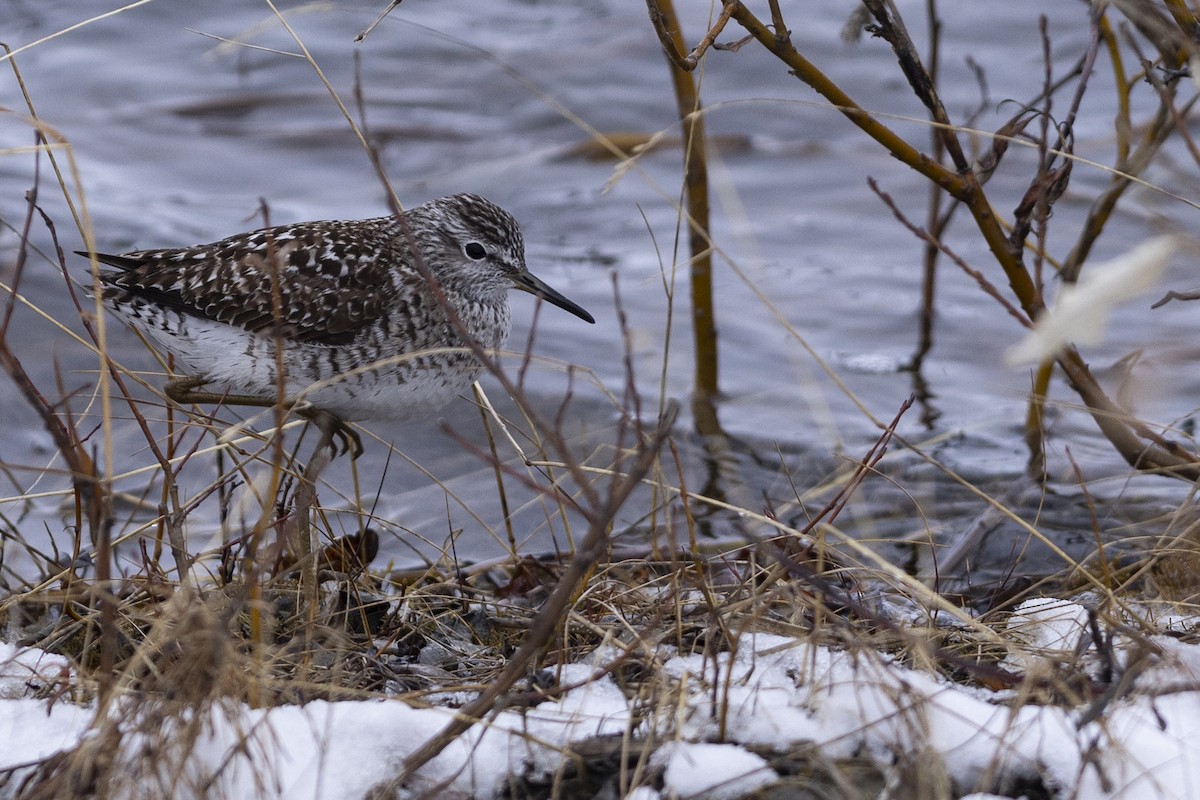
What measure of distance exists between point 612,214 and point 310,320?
211 inches

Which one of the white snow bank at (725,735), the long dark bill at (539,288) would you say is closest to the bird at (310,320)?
the long dark bill at (539,288)

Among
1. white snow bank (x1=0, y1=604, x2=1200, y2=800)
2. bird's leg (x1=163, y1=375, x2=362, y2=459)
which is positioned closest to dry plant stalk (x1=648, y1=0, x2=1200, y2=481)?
white snow bank (x1=0, y1=604, x2=1200, y2=800)

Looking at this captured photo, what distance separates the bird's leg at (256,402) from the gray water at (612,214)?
0.36 m

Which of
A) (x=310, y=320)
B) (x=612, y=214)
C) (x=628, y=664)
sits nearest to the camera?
(x=628, y=664)

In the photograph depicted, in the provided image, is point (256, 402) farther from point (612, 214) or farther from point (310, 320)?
point (612, 214)

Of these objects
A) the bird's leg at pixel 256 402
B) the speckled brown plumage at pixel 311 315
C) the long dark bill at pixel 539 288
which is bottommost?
the bird's leg at pixel 256 402

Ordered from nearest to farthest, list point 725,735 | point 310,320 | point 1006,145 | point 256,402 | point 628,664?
1. point 725,735
2. point 628,664
3. point 1006,145
4. point 310,320
5. point 256,402

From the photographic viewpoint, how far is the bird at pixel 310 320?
4.50 meters

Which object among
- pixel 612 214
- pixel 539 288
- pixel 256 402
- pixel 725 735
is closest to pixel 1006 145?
pixel 539 288

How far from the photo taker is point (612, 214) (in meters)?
9.74

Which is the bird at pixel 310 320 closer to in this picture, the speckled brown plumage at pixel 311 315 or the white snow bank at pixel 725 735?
the speckled brown plumage at pixel 311 315

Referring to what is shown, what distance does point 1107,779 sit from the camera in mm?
2639

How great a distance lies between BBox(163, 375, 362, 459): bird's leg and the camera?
15.4 ft

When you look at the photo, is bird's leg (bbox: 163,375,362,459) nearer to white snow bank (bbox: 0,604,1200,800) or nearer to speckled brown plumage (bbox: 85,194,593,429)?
speckled brown plumage (bbox: 85,194,593,429)
